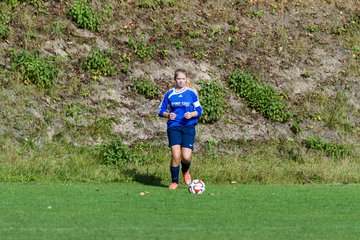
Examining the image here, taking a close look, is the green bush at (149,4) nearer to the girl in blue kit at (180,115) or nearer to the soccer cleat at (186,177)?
the girl in blue kit at (180,115)

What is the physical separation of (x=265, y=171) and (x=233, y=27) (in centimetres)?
716

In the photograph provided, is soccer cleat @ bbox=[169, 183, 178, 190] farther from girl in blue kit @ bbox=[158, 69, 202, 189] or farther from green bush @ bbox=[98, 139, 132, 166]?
green bush @ bbox=[98, 139, 132, 166]

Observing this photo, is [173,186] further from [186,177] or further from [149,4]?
[149,4]

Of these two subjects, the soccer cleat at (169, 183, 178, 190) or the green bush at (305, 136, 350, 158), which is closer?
the soccer cleat at (169, 183, 178, 190)

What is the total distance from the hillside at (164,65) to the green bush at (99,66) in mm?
29

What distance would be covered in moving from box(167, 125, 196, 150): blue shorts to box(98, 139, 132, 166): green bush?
2805 mm

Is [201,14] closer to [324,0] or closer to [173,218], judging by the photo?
[324,0]

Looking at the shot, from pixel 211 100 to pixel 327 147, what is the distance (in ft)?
9.93

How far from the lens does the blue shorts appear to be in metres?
15.1

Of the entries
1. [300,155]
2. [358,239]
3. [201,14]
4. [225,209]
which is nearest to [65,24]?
[201,14]

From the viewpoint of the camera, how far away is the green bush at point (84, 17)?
72.8ft

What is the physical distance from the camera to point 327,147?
20.0 meters

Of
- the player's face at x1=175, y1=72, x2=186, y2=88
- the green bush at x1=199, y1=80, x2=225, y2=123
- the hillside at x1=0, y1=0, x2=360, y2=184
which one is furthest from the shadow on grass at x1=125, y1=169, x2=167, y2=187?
the green bush at x1=199, y1=80, x2=225, y2=123

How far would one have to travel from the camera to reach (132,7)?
925 inches
